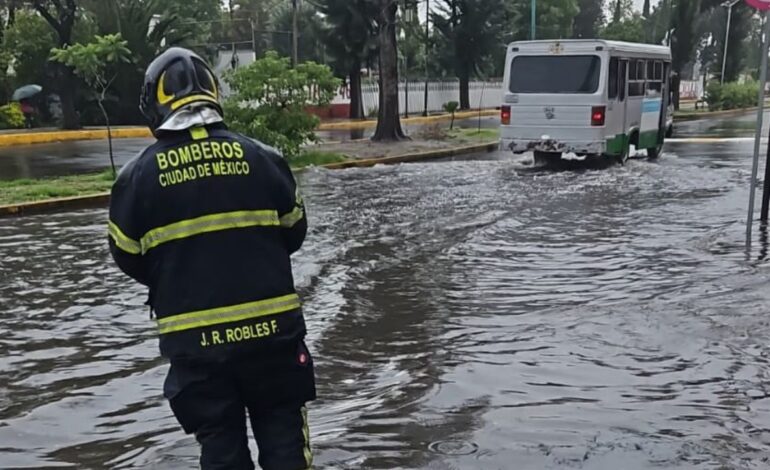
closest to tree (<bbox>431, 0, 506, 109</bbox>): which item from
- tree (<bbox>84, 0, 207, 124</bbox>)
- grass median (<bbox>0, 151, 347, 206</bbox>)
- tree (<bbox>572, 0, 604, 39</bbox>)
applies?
tree (<bbox>84, 0, 207, 124</bbox>)

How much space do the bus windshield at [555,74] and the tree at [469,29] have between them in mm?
26037

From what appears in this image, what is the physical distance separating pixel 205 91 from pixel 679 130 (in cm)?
3090

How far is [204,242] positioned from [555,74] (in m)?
15.4

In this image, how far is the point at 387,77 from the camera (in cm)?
2441

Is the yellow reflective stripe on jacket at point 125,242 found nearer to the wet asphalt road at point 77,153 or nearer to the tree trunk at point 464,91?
the wet asphalt road at point 77,153

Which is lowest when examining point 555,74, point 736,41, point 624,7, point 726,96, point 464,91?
point 726,96

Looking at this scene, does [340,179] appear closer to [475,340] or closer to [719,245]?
[719,245]

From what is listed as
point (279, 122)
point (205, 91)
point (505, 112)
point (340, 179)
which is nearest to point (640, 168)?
point (505, 112)

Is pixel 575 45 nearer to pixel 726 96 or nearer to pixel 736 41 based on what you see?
pixel 726 96

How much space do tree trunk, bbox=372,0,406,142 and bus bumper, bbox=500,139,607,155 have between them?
657cm

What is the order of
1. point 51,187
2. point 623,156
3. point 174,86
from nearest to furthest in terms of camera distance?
point 174,86 → point 51,187 → point 623,156

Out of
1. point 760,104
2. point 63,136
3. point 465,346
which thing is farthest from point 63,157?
point 465,346

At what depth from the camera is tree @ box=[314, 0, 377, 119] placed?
35562 mm

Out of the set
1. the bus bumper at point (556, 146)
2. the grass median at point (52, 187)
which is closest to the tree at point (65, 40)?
the grass median at point (52, 187)
